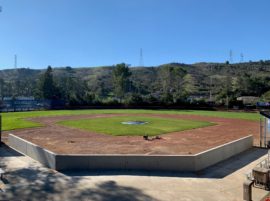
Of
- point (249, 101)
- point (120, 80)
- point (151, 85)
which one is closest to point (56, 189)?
point (249, 101)

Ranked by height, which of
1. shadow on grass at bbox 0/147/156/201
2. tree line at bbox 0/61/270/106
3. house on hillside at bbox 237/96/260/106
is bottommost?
shadow on grass at bbox 0/147/156/201

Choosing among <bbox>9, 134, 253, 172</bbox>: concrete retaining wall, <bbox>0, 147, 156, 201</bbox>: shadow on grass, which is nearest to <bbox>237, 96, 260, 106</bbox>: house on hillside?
<bbox>9, 134, 253, 172</bbox>: concrete retaining wall

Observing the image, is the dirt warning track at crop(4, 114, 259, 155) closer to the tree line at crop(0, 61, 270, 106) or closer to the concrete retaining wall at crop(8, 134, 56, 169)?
the concrete retaining wall at crop(8, 134, 56, 169)

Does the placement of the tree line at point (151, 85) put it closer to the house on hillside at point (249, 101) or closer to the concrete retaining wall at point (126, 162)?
the house on hillside at point (249, 101)

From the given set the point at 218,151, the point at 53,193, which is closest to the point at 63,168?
the point at 53,193

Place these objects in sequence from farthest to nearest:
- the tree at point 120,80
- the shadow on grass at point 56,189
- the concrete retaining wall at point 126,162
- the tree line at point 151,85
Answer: the tree at point 120,80 → the tree line at point 151,85 → the concrete retaining wall at point 126,162 → the shadow on grass at point 56,189

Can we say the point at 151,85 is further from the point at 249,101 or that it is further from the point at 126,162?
the point at 126,162

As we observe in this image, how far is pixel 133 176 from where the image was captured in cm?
1025

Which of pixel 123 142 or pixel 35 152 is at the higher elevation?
pixel 35 152

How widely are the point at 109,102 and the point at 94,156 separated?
1656 inches

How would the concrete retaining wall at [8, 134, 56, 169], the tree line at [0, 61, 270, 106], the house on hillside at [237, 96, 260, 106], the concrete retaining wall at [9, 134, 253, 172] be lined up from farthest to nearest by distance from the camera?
the tree line at [0, 61, 270, 106], the house on hillside at [237, 96, 260, 106], the concrete retaining wall at [8, 134, 56, 169], the concrete retaining wall at [9, 134, 253, 172]

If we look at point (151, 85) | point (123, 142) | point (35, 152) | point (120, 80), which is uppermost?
point (151, 85)

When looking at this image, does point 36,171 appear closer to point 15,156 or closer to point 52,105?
point 15,156

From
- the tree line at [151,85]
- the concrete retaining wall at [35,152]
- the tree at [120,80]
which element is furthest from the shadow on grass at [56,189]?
the tree at [120,80]
